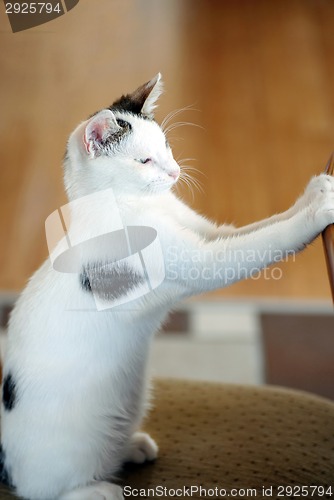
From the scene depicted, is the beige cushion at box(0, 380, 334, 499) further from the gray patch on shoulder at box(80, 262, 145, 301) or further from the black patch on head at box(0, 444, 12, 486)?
the gray patch on shoulder at box(80, 262, 145, 301)

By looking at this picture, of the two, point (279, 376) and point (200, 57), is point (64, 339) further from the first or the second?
point (279, 376)

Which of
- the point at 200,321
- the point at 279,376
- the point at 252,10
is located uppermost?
the point at 252,10

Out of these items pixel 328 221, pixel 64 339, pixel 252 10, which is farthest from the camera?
pixel 252 10

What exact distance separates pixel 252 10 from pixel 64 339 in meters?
0.74

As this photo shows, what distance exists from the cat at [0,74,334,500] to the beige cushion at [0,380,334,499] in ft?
0.30

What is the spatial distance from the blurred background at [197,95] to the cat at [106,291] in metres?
0.04

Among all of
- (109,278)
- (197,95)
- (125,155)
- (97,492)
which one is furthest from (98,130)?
(97,492)

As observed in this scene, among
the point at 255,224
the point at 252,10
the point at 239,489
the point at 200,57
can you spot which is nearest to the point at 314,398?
the point at 239,489

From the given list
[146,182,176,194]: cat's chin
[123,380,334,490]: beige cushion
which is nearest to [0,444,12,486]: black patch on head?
[123,380,334,490]: beige cushion

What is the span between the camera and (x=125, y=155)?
2.16 feet

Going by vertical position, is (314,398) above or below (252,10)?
below

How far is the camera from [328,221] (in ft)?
1.94

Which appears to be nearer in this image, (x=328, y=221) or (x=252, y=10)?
(x=328, y=221)

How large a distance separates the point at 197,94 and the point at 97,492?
1.77 feet
